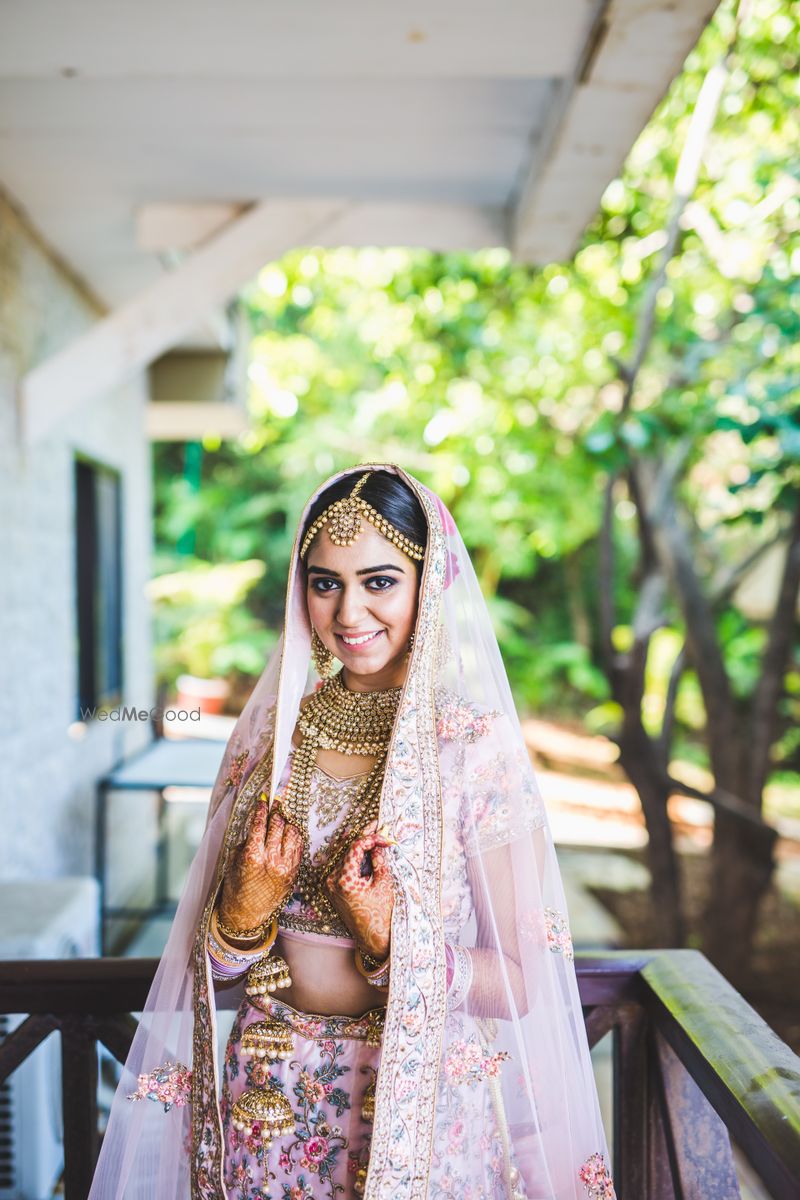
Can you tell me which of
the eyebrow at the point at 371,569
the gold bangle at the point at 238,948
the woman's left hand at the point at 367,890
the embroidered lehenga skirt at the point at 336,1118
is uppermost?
the eyebrow at the point at 371,569

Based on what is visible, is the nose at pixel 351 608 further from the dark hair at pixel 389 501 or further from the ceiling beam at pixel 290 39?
the ceiling beam at pixel 290 39

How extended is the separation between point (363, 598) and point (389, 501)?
147mm

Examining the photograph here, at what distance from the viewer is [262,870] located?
118 cm

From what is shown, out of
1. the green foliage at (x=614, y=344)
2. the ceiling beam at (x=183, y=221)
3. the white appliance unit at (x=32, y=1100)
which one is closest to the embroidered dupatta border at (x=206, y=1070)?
the white appliance unit at (x=32, y=1100)

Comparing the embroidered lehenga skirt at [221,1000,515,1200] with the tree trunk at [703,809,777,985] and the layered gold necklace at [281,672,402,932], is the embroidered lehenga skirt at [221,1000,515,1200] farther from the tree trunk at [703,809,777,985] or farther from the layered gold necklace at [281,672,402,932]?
the tree trunk at [703,809,777,985]

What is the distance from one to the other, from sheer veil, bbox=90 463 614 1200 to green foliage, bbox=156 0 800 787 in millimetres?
1733

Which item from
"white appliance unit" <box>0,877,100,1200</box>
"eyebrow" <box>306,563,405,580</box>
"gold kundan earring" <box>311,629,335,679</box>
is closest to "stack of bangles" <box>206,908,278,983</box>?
"gold kundan earring" <box>311,629,335,679</box>

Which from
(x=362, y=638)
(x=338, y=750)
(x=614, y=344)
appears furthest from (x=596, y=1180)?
(x=614, y=344)

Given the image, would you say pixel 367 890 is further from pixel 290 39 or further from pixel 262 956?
pixel 290 39

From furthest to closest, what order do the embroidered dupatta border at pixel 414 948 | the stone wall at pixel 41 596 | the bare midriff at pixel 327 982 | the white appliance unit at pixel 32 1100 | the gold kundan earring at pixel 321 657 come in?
the stone wall at pixel 41 596 → the white appliance unit at pixel 32 1100 → the gold kundan earring at pixel 321 657 → the bare midriff at pixel 327 982 → the embroidered dupatta border at pixel 414 948

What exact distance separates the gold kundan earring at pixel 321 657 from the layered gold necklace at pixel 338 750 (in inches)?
0.5

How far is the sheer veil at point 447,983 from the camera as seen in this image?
Answer: 119 cm

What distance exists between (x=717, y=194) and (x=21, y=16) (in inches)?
130

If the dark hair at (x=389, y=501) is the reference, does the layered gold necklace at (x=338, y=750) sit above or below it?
below
